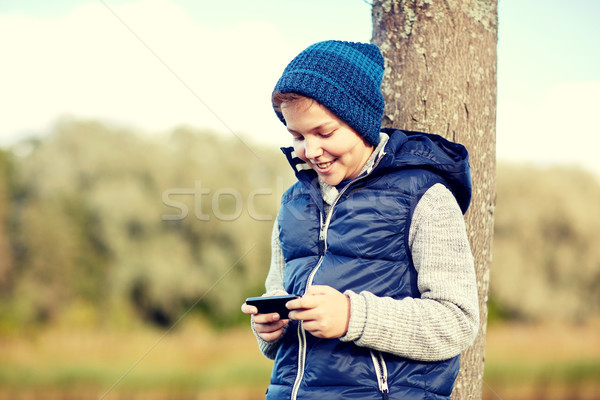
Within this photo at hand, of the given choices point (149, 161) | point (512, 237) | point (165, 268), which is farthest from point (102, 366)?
point (512, 237)

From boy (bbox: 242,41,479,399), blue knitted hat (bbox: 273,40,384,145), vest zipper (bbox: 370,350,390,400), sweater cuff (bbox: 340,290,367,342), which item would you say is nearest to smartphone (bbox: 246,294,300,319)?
boy (bbox: 242,41,479,399)

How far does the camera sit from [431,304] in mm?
1312

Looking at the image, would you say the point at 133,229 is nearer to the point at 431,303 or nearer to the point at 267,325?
the point at 267,325

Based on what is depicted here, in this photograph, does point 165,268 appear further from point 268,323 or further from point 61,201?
point 268,323

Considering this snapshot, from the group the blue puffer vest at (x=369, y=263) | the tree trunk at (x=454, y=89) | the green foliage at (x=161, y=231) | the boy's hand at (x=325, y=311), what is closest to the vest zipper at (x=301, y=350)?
the blue puffer vest at (x=369, y=263)

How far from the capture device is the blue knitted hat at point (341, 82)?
1468 mm

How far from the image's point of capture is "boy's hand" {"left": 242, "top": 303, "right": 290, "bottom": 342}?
1461mm

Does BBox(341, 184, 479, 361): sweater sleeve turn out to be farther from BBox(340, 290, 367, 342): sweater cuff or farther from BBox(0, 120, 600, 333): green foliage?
BBox(0, 120, 600, 333): green foliage

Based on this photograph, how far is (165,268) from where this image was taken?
5543mm

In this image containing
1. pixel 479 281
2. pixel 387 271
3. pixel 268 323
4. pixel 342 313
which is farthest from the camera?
pixel 479 281

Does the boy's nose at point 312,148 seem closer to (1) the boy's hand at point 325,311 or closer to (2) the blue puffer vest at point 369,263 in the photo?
(2) the blue puffer vest at point 369,263

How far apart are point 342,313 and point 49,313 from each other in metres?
5.18

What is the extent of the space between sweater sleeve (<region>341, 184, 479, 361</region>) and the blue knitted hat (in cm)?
31

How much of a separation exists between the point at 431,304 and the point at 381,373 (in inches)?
8.9
